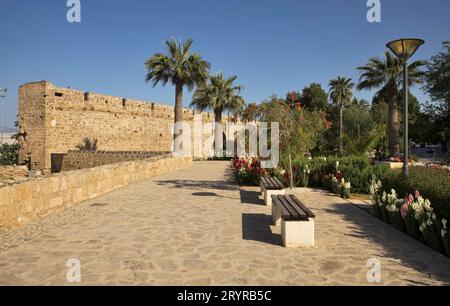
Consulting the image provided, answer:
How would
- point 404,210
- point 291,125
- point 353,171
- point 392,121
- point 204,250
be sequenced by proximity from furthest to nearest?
point 392,121 → point 353,171 → point 291,125 → point 404,210 → point 204,250

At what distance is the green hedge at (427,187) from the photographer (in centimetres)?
500

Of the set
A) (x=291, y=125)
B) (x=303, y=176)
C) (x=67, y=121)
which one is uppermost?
(x=67, y=121)

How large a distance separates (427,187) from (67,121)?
2260 cm

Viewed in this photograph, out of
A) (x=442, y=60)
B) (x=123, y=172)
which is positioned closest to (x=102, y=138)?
(x=123, y=172)

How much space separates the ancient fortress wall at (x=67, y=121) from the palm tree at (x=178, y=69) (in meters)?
5.75

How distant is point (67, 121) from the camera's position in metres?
22.6

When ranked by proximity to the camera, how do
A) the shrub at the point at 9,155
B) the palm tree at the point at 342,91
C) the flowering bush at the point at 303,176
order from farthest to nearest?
the palm tree at the point at 342,91
the shrub at the point at 9,155
the flowering bush at the point at 303,176

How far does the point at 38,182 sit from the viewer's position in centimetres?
629

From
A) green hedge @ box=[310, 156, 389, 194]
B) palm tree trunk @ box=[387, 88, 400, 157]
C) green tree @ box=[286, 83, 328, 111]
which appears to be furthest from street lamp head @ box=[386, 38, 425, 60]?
green tree @ box=[286, 83, 328, 111]

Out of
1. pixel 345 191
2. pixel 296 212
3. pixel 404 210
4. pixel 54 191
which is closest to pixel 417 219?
pixel 404 210

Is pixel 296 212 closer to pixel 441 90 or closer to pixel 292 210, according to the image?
pixel 292 210

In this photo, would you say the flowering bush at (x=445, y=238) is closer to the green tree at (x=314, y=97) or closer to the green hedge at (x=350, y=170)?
the green hedge at (x=350, y=170)

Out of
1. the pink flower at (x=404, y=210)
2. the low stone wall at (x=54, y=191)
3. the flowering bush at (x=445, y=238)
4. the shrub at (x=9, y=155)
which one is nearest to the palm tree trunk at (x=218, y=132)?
the shrub at (x=9, y=155)
